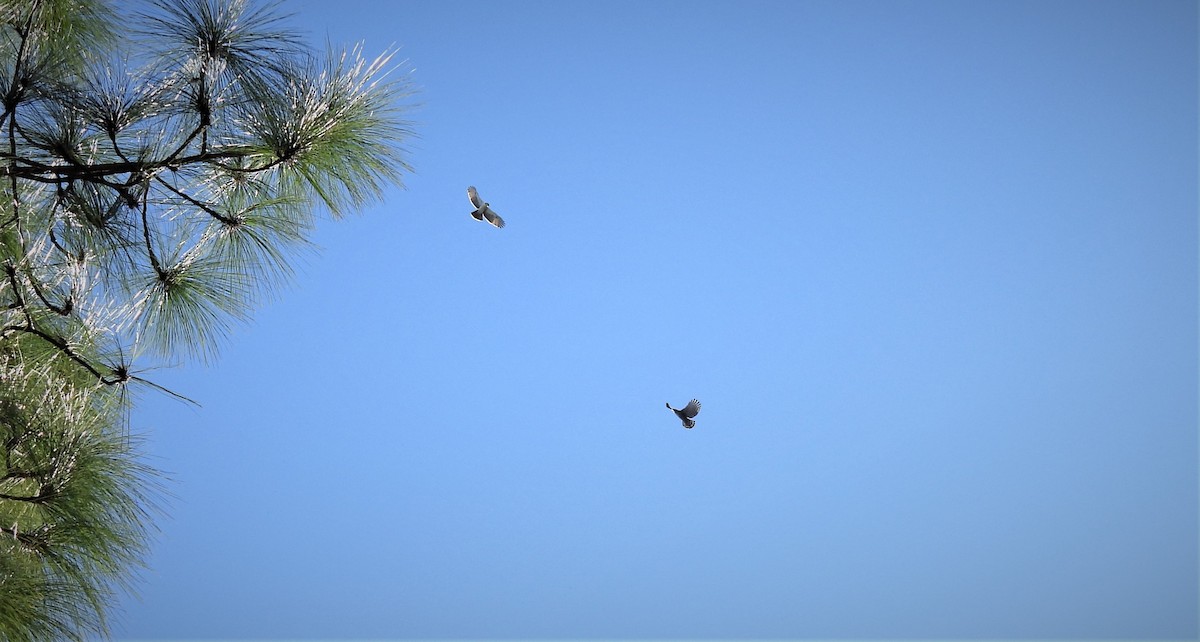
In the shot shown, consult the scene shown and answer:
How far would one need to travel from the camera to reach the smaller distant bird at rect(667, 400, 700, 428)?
255 cm

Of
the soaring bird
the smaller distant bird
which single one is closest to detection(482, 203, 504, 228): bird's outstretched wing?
the soaring bird

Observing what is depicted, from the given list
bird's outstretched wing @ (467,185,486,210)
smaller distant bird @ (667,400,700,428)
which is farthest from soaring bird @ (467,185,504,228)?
smaller distant bird @ (667,400,700,428)

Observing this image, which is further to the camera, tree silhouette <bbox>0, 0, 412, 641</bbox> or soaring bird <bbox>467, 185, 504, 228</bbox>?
soaring bird <bbox>467, 185, 504, 228</bbox>

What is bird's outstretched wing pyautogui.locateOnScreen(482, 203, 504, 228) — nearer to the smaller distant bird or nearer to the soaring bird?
the soaring bird

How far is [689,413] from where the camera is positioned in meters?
2.59

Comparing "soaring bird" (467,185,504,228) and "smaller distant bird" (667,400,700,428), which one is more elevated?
"soaring bird" (467,185,504,228)

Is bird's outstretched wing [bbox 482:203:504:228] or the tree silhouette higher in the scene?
bird's outstretched wing [bbox 482:203:504:228]

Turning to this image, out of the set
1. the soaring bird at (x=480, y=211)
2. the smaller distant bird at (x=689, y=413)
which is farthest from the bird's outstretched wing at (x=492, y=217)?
the smaller distant bird at (x=689, y=413)

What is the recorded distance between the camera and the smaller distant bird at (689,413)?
255 centimetres

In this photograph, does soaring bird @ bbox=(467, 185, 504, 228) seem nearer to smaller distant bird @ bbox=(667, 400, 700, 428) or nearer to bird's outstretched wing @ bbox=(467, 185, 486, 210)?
bird's outstretched wing @ bbox=(467, 185, 486, 210)

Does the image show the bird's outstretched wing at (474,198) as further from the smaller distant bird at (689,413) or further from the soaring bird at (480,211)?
the smaller distant bird at (689,413)

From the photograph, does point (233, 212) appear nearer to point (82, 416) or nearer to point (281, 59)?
point (281, 59)

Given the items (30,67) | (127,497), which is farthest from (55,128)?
(127,497)

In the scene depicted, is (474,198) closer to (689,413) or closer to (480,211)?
(480,211)
